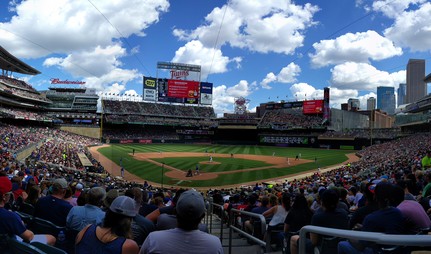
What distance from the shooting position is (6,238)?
290 cm

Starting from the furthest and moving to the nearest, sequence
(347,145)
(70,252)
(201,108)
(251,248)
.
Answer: (201,108) < (347,145) < (251,248) < (70,252)

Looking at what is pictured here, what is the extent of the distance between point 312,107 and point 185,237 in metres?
83.5

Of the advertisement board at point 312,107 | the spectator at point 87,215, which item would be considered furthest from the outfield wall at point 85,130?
the spectator at point 87,215

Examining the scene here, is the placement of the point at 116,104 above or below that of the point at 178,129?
above

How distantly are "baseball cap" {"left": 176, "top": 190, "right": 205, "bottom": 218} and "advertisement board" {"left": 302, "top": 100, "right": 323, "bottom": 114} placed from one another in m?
82.0

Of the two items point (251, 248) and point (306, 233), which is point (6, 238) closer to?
point (306, 233)

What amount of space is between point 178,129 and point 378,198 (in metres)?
82.6

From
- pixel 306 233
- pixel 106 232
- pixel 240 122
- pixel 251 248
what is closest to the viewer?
pixel 306 233

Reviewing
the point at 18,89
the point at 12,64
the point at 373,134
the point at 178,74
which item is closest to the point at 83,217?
the point at 12,64

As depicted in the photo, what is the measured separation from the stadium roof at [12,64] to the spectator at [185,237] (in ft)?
196

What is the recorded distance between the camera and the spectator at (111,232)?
2.69m

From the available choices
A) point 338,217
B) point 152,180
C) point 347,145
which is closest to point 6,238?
point 338,217

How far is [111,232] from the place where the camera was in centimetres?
276

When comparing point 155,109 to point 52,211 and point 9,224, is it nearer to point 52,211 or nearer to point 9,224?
point 52,211
